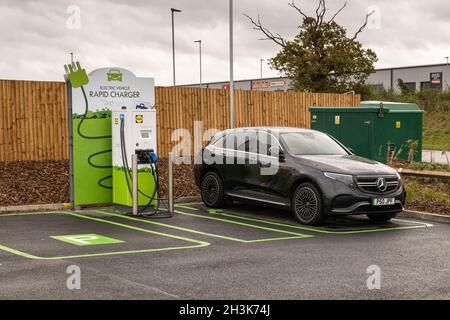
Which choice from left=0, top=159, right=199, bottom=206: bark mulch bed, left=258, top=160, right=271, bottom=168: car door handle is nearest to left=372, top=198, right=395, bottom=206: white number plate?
left=258, top=160, right=271, bottom=168: car door handle

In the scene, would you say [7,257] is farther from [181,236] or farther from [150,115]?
[150,115]

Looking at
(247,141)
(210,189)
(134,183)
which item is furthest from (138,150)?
(247,141)

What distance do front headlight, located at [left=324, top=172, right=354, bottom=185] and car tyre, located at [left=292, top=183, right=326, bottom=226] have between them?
1.05ft

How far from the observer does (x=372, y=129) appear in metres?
19.6

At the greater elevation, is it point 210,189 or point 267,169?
point 267,169

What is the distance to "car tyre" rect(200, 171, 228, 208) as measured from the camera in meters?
13.7

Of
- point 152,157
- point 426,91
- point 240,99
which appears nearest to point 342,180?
point 152,157

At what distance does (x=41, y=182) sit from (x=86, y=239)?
5649 mm

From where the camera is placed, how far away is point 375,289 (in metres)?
7.02

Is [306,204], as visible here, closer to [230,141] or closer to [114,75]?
[230,141]

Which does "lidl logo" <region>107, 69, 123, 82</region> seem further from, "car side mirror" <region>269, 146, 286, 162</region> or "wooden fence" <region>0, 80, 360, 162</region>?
"wooden fence" <region>0, 80, 360, 162</region>

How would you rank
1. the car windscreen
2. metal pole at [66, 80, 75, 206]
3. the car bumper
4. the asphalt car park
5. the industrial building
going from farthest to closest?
the industrial building, metal pole at [66, 80, 75, 206], the car windscreen, the car bumper, the asphalt car park

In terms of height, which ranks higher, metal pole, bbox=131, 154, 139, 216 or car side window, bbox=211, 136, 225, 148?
car side window, bbox=211, 136, 225, 148
